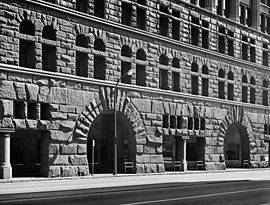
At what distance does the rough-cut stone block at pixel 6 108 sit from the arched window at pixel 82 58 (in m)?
7.52

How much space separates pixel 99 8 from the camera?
1825 inches

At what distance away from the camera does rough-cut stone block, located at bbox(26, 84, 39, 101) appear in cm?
3922

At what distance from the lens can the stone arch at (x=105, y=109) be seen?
4331cm

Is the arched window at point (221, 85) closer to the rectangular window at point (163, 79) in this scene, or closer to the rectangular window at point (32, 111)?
the rectangular window at point (163, 79)

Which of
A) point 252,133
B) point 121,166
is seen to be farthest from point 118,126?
point 252,133

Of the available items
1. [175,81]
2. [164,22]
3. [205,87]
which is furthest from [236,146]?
[164,22]

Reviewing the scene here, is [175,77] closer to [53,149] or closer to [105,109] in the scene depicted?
[105,109]

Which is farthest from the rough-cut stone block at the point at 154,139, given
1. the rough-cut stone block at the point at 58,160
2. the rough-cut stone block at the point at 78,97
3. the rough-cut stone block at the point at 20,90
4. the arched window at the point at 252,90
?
the arched window at the point at 252,90

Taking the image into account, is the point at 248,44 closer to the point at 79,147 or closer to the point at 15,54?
the point at 79,147

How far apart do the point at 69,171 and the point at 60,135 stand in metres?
2.51

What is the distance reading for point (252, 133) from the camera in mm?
64750

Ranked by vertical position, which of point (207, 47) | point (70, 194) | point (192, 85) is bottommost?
point (70, 194)

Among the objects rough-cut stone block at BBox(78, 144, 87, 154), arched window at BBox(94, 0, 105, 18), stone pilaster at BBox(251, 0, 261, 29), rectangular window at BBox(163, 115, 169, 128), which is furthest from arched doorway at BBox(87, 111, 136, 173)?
stone pilaster at BBox(251, 0, 261, 29)

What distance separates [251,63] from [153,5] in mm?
18685
